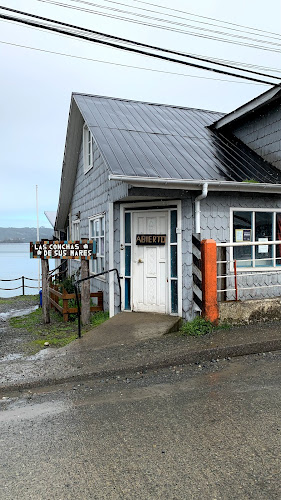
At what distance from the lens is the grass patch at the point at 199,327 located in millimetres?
7941

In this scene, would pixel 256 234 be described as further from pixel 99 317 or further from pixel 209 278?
pixel 99 317

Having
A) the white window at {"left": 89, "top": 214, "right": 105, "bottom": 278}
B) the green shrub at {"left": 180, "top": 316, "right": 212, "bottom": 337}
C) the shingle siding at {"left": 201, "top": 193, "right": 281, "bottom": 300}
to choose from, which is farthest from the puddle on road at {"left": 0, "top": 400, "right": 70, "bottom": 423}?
the white window at {"left": 89, "top": 214, "right": 105, "bottom": 278}

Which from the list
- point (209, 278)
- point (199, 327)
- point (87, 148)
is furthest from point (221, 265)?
point (87, 148)

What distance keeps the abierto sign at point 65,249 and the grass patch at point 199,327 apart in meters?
2.88

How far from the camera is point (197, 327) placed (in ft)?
26.4

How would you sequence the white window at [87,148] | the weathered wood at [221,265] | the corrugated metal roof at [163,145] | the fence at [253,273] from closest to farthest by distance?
the weathered wood at [221,265], the corrugated metal roof at [163,145], the fence at [253,273], the white window at [87,148]

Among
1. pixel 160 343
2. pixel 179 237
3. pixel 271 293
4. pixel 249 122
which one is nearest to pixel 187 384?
pixel 160 343

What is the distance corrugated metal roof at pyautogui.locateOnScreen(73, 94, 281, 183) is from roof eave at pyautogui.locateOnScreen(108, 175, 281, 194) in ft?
1.04

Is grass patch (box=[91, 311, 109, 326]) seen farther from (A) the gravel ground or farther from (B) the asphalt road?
(B) the asphalt road

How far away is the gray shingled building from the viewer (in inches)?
352

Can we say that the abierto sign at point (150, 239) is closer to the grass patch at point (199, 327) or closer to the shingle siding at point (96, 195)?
the shingle siding at point (96, 195)

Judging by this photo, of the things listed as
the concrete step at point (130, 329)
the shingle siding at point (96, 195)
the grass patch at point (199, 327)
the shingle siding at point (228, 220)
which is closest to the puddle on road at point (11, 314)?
the shingle siding at point (96, 195)

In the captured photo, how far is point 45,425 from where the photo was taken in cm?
450

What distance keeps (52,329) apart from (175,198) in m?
4.29
